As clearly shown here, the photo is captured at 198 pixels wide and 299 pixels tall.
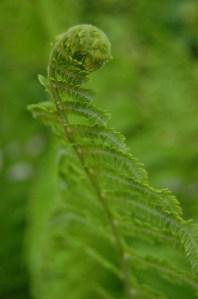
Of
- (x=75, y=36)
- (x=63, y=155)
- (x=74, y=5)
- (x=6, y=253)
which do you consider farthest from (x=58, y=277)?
(x=74, y=5)

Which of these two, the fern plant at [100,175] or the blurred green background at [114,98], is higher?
the blurred green background at [114,98]

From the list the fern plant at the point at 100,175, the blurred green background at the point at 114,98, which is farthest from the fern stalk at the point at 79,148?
the blurred green background at the point at 114,98

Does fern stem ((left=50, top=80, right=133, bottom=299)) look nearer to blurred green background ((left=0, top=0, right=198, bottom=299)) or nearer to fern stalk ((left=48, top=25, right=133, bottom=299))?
fern stalk ((left=48, top=25, right=133, bottom=299))

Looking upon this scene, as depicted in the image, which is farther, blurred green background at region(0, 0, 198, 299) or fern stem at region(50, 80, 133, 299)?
blurred green background at region(0, 0, 198, 299)

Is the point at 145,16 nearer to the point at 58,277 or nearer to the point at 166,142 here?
the point at 166,142

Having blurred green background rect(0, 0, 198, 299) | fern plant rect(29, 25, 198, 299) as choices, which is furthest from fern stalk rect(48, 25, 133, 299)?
blurred green background rect(0, 0, 198, 299)

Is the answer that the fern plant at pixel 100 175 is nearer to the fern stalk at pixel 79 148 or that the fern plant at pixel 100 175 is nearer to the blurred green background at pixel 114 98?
the fern stalk at pixel 79 148

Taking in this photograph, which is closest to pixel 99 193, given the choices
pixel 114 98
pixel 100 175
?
pixel 100 175

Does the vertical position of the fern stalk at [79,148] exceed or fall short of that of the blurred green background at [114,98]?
it falls short

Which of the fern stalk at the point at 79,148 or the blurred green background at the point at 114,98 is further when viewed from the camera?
the blurred green background at the point at 114,98
